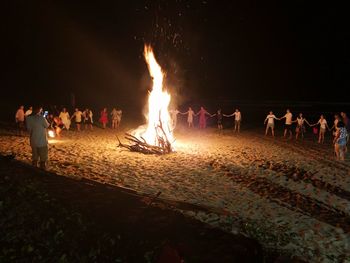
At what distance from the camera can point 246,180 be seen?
11.2 meters

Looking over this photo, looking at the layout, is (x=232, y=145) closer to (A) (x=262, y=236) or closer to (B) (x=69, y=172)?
(B) (x=69, y=172)

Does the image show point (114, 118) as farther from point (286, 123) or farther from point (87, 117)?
point (286, 123)

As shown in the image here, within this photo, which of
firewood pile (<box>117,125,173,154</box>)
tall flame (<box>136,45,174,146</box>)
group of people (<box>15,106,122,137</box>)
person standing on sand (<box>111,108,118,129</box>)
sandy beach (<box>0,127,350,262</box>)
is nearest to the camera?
sandy beach (<box>0,127,350,262</box>)

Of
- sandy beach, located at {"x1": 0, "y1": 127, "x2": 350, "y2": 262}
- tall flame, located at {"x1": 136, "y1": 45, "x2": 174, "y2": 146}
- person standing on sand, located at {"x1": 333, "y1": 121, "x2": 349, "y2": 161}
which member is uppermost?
tall flame, located at {"x1": 136, "y1": 45, "x2": 174, "y2": 146}

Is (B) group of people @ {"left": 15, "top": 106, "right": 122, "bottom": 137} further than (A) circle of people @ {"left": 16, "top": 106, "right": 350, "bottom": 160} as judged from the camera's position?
Yes

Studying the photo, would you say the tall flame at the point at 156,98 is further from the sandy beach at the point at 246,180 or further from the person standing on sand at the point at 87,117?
the person standing on sand at the point at 87,117

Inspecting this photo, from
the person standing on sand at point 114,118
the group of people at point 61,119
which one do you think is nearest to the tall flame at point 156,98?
the group of people at point 61,119

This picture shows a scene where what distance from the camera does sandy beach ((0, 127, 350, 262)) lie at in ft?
23.8

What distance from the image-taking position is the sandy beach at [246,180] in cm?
724

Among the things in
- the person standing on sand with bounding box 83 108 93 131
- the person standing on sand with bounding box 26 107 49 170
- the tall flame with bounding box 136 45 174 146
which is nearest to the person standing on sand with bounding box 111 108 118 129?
the person standing on sand with bounding box 83 108 93 131

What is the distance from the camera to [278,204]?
29.5 ft

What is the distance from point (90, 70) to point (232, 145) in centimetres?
3737

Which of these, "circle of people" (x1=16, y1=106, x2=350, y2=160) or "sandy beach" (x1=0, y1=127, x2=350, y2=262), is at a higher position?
"circle of people" (x1=16, y1=106, x2=350, y2=160)

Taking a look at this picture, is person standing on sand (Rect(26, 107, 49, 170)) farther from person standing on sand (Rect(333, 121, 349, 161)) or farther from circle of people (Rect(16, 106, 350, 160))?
person standing on sand (Rect(333, 121, 349, 161))
